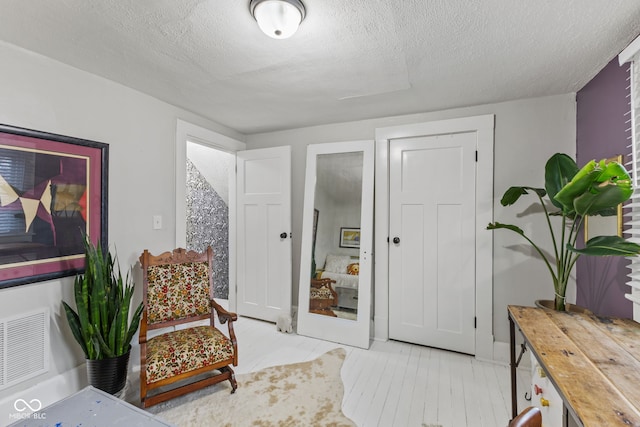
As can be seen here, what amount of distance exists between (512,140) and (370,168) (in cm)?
125

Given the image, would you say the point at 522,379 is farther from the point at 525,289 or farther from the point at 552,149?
the point at 552,149

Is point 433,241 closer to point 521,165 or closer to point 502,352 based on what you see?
point 521,165

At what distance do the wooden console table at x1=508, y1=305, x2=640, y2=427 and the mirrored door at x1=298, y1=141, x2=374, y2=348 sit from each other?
146 centimetres

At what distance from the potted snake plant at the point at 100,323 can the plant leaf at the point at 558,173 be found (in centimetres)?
295

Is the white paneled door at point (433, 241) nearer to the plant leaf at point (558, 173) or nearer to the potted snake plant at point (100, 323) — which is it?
the plant leaf at point (558, 173)

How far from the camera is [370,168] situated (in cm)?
298

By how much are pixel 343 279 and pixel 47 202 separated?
243cm

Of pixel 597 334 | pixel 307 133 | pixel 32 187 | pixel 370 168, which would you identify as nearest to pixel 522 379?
pixel 597 334

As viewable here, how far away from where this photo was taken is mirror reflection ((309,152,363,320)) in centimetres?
301

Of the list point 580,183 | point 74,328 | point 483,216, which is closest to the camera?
point 580,183

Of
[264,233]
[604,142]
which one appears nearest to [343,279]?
[264,233]

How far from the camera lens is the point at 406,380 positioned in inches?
90.1

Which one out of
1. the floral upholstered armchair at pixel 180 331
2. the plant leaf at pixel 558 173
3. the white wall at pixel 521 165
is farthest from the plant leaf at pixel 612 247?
the floral upholstered armchair at pixel 180 331

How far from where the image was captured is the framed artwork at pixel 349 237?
301 cm
